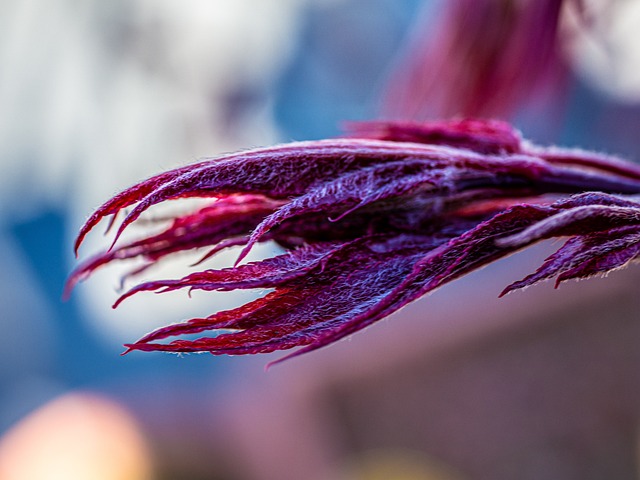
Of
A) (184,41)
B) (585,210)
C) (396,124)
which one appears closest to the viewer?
(585,210)

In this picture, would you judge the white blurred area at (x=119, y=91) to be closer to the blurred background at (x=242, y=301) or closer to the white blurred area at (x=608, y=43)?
the blurred background at (x=242, y=301)

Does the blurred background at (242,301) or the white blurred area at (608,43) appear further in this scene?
the blurred background at (242,301)

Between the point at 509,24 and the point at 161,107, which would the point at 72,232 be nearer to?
the point at 161,107

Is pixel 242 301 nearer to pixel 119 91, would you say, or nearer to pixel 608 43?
pixel 119 91

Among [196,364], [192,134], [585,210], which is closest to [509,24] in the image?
[585,210]

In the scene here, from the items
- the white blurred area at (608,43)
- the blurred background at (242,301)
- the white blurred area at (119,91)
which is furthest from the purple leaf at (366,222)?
the white blurred area at (119,91)

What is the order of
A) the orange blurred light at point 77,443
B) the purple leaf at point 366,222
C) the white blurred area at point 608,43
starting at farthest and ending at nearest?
the orange blurred light at point 77,443
the white blurred area at point 608,43
the purple leaf at point 366,222

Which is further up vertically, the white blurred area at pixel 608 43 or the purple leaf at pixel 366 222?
the white blurred area at pixel 608 43
